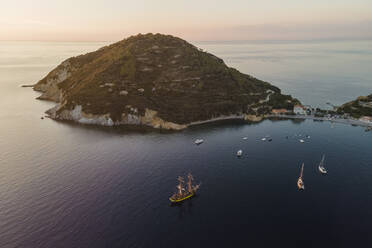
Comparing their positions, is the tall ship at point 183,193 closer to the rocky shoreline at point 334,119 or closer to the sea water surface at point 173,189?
the sea water surface at point 173,189

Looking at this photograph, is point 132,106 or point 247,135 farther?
point 132,106

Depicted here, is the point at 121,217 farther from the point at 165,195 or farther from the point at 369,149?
the point at 369,149

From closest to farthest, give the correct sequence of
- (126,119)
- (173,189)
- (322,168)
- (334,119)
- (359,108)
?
1. (173,189)
2. (322,168)
3. (126,119)
4. (334,119)
5. (359,108)

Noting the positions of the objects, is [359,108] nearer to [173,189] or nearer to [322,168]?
[322,168]

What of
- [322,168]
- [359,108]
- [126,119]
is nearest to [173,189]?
[322,168]

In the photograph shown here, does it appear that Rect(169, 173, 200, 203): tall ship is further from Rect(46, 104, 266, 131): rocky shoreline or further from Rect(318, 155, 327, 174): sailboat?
Rect(46, 104, 266, 131): rocky shoreline

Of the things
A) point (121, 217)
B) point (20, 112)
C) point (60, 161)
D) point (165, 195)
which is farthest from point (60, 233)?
point (20, 112)
